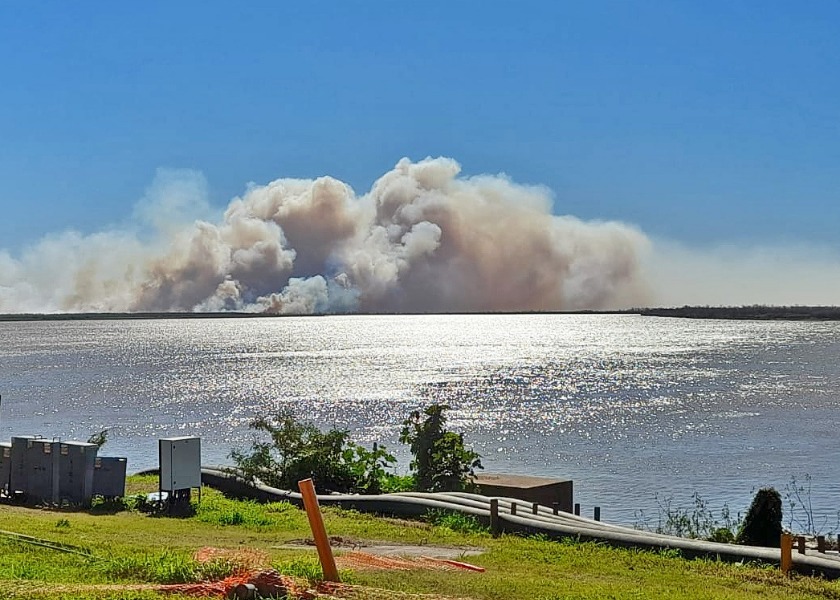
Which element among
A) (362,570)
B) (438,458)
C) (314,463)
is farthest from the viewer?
(438,458)

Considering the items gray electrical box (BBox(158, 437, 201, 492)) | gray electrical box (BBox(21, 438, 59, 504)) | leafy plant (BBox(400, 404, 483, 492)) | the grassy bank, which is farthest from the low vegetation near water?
the grassy bank

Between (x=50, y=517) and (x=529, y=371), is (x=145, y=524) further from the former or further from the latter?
(x=529, y=371)

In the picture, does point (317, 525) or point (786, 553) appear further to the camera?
point (786, 553)

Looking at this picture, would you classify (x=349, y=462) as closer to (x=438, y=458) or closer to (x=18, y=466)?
(x=438, y=458)

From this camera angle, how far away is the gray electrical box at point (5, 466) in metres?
23.9

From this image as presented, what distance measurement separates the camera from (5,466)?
78.8 feet

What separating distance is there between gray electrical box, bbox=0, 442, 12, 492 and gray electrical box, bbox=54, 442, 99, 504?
1653 millimetres

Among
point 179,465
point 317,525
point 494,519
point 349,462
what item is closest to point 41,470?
point 179,465

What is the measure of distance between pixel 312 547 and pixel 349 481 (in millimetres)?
9818

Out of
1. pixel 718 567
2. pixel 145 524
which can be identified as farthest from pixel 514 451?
pixel 718 567

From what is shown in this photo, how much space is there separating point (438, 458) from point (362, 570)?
44.9ft

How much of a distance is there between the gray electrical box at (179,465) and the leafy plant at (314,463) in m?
2.50

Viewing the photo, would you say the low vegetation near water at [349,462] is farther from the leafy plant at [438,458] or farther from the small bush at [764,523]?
the small bush at [764,523]

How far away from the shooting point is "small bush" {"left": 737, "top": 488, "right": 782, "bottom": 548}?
19.0 metres
